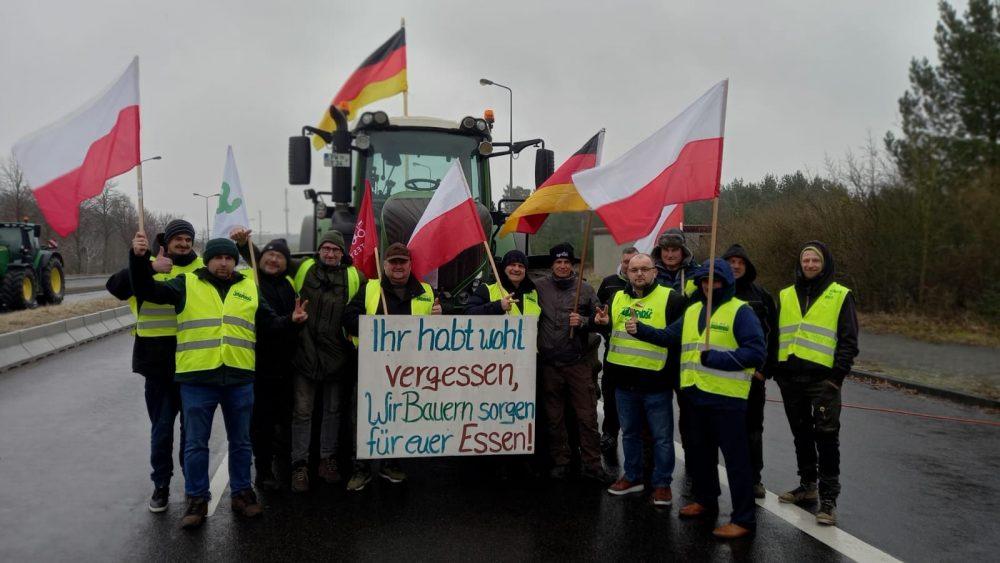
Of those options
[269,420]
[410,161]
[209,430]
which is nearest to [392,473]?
[269,420]

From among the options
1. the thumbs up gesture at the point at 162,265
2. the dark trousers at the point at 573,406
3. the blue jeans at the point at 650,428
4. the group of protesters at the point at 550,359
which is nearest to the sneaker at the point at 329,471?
the group of protesters at the point at 550,359

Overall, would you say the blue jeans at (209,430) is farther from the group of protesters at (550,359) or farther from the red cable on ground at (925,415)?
Result: the red cable on ground at (925,415)

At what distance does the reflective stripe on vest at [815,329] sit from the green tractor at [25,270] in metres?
19.8

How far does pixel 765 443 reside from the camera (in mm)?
6973

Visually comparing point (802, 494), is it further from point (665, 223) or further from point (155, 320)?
point (155, 320)

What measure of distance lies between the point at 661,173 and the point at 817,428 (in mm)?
2061

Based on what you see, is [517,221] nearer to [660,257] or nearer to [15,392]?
[660,257]

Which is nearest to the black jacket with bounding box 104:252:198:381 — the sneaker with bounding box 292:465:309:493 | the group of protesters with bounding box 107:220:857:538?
the group of protesters with bounding box 107:220:857:538

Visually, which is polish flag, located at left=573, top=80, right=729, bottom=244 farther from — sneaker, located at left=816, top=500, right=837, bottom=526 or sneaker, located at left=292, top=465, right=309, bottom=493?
sneaker, located at left=292, top=465, right=309, bottom=493

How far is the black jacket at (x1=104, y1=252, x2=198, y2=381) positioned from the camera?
4.86 metres

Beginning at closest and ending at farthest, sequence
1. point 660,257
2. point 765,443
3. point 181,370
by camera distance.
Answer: point 181,370
point 660,257
point 765,443

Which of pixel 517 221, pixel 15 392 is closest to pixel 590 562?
pixel 517 221

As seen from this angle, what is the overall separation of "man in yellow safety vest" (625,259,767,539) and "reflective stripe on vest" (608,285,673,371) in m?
0.22

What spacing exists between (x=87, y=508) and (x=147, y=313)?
4.73 ft
